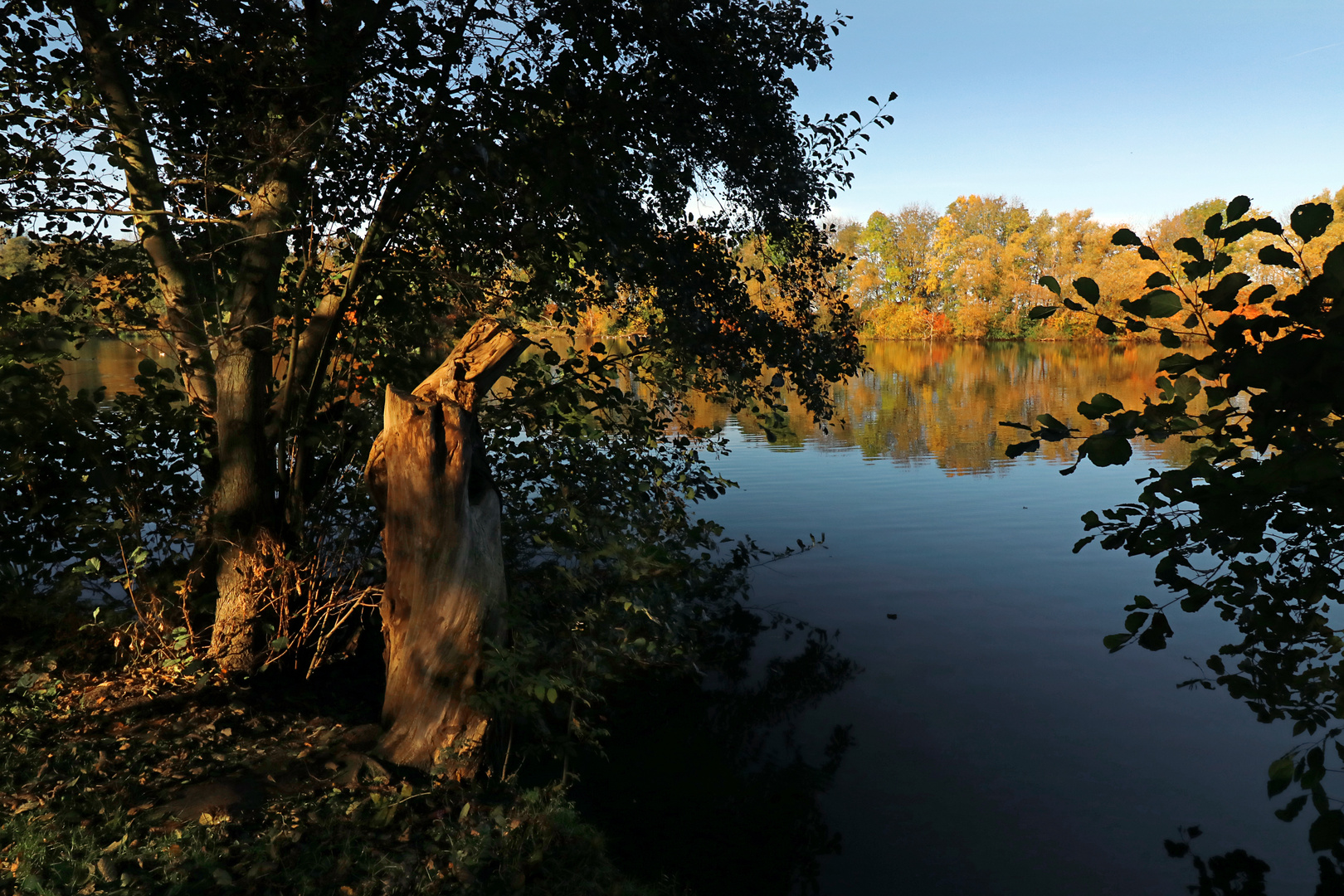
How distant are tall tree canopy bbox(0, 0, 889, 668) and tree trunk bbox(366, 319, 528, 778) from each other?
163cm

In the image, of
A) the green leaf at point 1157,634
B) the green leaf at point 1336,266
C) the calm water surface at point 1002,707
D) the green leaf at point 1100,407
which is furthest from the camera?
the calm water surface at point 1002,707

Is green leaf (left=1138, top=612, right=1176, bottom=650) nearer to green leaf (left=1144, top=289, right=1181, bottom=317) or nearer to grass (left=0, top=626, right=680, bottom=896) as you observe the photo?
green leaf (left=1144, top=289, right=1181, bottom=317)

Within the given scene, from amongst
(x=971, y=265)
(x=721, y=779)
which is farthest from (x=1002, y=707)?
(x=971, y=265)

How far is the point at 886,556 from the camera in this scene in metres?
13.9

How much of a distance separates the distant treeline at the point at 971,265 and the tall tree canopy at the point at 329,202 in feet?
266

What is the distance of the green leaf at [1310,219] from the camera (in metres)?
2.86

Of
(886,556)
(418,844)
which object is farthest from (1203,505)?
(886,556)

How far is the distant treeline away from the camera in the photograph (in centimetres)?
8756

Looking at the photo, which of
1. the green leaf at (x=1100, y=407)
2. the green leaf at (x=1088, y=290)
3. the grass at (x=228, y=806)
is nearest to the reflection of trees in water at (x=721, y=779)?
the grass at (x=228, y=806)

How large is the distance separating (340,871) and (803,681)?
19.1 ft

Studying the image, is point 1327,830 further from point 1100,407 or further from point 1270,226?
point 1270,226

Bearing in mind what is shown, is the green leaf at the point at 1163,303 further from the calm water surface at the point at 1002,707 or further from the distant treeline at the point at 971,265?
the distant treeline at the point at 971,265

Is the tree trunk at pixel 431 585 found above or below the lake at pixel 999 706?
above

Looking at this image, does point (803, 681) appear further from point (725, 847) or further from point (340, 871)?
point (340, 871)
